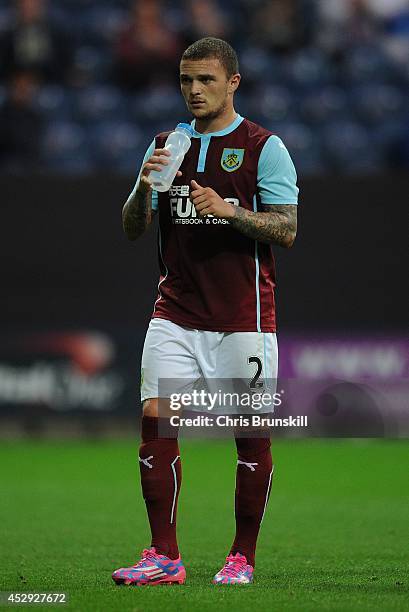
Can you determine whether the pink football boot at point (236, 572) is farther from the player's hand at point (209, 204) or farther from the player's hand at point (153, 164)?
the player's hand at point (153, 164)

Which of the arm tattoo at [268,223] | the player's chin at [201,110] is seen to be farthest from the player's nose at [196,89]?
the arm tattoo at [268,223]

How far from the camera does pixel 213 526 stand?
718 cm

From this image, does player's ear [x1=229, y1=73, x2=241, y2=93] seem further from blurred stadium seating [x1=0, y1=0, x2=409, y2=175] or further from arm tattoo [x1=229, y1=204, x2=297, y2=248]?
blurred stadium seating [x1=0, y1=0, x2=409, y2=175]

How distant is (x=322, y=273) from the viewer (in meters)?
12.3

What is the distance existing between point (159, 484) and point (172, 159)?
51.9 inches

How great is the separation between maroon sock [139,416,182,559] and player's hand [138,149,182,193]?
0.96 metres

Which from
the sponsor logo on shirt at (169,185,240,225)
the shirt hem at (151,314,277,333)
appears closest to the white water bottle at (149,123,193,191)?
the sponsor logo on shirt at (169,185,240,225)

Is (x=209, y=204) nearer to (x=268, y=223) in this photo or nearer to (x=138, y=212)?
(x=268, y=223)

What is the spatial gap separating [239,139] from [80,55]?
8.67 m

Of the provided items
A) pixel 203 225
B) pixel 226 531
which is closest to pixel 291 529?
pixel 226 531

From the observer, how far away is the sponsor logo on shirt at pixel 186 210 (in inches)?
204

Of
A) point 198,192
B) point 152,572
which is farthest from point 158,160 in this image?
point 152,572

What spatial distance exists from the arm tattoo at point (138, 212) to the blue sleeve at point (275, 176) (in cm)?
47

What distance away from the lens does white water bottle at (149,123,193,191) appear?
16.6 feet
